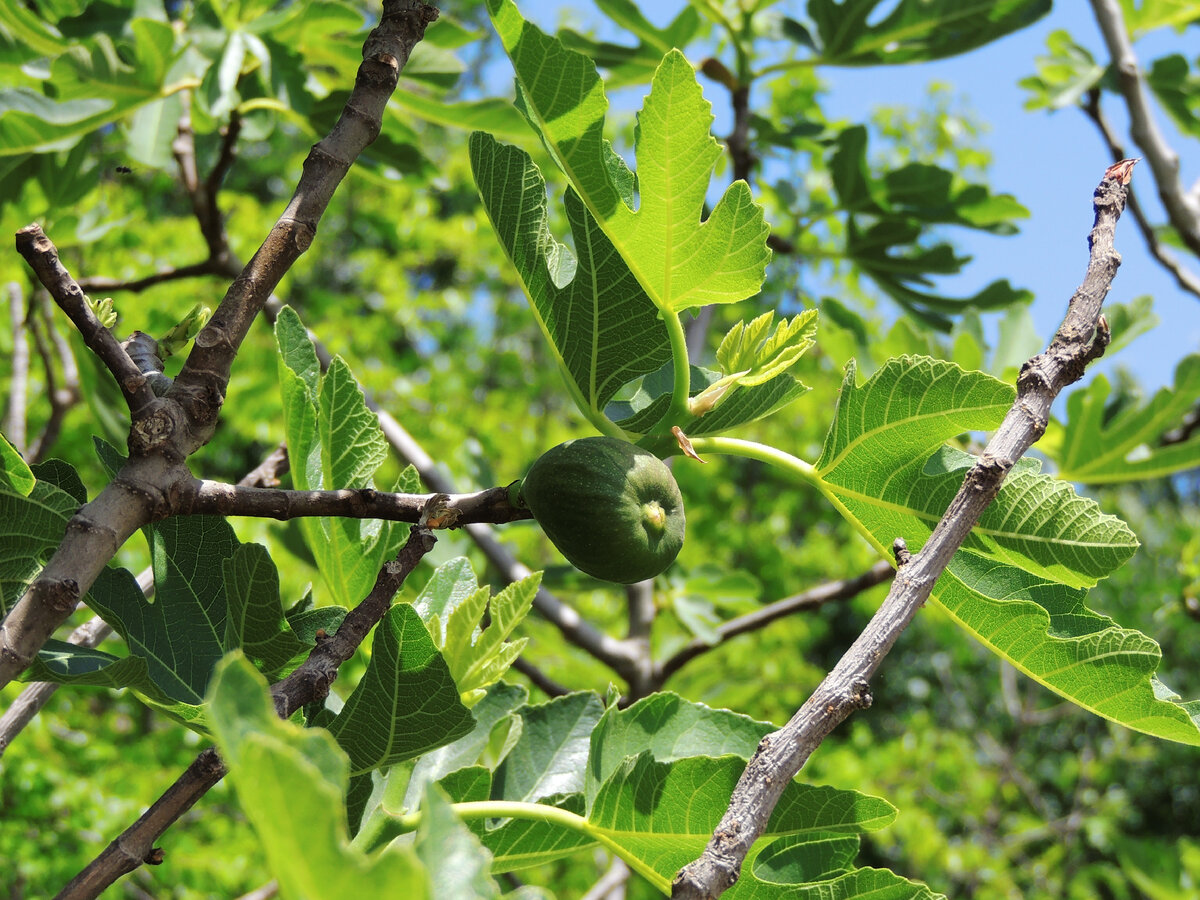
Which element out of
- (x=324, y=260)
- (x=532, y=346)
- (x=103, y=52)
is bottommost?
(x=532, y=346)

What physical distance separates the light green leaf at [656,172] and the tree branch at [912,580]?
0.27m

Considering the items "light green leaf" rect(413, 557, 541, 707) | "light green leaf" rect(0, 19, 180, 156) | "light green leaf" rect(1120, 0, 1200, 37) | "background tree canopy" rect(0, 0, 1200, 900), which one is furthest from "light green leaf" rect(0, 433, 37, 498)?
"light green leaf" rect(1120, 0, 1200, 37)

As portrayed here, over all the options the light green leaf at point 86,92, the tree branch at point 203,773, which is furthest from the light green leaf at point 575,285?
the light green leaf at point 86,92

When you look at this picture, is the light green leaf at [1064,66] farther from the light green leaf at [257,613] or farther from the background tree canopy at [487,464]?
the light green leaf at [257,613]

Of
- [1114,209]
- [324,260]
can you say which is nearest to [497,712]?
[1114,209]

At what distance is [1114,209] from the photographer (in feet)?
2.75

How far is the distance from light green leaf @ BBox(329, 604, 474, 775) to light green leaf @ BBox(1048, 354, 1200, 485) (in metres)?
1.72

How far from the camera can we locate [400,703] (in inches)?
31.9

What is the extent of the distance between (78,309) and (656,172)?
0.49 m

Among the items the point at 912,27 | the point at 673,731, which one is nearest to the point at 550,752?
the point at 673,731

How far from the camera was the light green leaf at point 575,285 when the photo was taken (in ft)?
3.11

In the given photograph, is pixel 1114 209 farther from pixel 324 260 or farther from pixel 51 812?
pixel 324 260

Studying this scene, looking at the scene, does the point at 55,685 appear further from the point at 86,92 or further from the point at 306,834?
the point at 86,92

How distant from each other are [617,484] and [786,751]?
0.29m
